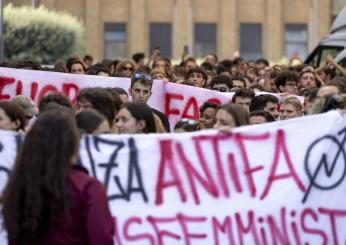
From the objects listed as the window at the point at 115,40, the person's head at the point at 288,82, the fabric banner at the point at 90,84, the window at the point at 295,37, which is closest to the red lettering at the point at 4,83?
the fabric banner at the point at 90,84

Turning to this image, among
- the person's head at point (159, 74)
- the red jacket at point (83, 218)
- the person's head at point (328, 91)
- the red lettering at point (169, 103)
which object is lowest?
the red jacket at point (83, 218)

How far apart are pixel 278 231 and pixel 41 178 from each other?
2163 mm

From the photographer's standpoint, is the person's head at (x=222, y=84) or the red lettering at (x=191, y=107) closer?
the red lettering at (x=191, y=107)

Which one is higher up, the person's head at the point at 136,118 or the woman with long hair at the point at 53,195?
the person's head at the point at 136,118

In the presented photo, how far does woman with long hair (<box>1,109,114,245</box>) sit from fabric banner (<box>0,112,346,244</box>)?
1271mm

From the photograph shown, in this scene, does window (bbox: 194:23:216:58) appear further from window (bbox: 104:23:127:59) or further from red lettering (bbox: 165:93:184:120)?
red lettering (bbox: 165:93:184:120)

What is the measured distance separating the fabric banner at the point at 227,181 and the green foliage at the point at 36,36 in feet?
107

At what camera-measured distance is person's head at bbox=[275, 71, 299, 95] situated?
14328mm

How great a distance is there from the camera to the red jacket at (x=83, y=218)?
20.6 ft

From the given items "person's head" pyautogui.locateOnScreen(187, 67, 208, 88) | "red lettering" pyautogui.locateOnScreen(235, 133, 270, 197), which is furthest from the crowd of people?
"person's head" pyautogui.locateOnScreen(187, 67, 208, 88)

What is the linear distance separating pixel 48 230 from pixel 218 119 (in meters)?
2.43

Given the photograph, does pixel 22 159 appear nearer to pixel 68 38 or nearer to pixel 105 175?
pixel 105 175

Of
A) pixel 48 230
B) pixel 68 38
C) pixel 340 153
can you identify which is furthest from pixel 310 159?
pixel 68 38

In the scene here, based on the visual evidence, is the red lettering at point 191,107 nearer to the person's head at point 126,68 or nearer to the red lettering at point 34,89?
the red lettering at point 34,89
